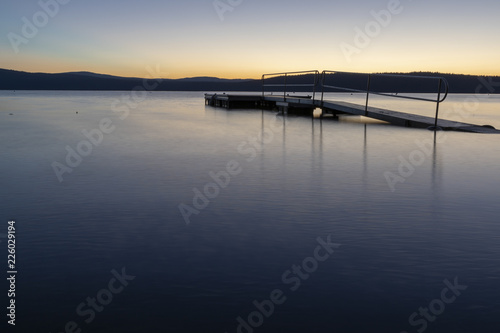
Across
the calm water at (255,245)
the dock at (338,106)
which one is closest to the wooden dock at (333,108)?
the dock at (338,106)

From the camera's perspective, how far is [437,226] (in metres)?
4.07

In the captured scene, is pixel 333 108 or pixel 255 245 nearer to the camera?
pixel 255 245

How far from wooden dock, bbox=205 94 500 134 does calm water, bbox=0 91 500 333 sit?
21.5ft

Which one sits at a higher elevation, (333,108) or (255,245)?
(333,108)

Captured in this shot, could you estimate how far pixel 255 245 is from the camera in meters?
3.51

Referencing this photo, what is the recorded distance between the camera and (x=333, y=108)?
1764cm

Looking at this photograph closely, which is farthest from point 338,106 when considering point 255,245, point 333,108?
point 255,245

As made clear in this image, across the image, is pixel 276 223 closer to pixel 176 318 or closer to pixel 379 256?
pixel 379 256

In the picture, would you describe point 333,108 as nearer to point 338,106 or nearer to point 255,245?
point 338,106

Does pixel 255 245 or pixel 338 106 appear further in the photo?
pixel 338 106

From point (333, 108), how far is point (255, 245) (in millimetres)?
14727

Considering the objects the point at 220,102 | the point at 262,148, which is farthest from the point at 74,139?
the point at 220,102

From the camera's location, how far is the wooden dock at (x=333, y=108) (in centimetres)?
1356

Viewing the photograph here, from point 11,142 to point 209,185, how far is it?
22.4 ft
